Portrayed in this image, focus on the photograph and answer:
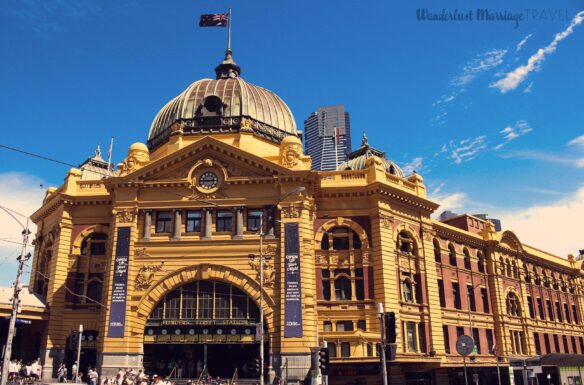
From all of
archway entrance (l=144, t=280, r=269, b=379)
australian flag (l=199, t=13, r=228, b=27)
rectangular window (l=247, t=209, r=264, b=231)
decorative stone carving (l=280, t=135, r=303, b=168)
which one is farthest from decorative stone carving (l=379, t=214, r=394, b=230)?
australian flag (l=199, t=13, r=228, b=27)

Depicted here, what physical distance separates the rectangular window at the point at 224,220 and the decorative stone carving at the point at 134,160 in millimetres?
8555

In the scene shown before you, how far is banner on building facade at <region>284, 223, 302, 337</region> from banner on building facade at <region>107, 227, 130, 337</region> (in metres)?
13.0

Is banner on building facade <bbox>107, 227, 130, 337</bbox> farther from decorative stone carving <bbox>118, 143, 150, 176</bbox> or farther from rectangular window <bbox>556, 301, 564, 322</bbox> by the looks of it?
rectangular window <bbox>556, 301, 564, 322</bbox>

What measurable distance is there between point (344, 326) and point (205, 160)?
18375mm

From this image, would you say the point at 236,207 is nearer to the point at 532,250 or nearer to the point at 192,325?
the point at 192,325

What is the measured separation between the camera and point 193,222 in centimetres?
4722

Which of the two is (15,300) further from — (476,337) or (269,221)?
(476,337)

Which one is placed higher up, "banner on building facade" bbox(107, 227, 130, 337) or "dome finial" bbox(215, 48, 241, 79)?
"dome finial" bbox(215, 48, 241, 79)

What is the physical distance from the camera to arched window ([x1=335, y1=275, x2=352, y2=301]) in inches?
1865

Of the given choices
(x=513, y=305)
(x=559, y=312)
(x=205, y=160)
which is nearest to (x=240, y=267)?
(x=205, y=160)

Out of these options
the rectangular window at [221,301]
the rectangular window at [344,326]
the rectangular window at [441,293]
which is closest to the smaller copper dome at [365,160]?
the rectangular window at [441,293]

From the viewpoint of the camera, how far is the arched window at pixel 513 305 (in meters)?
62.9

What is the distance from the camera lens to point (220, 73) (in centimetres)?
6519

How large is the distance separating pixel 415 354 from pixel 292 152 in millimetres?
19902
